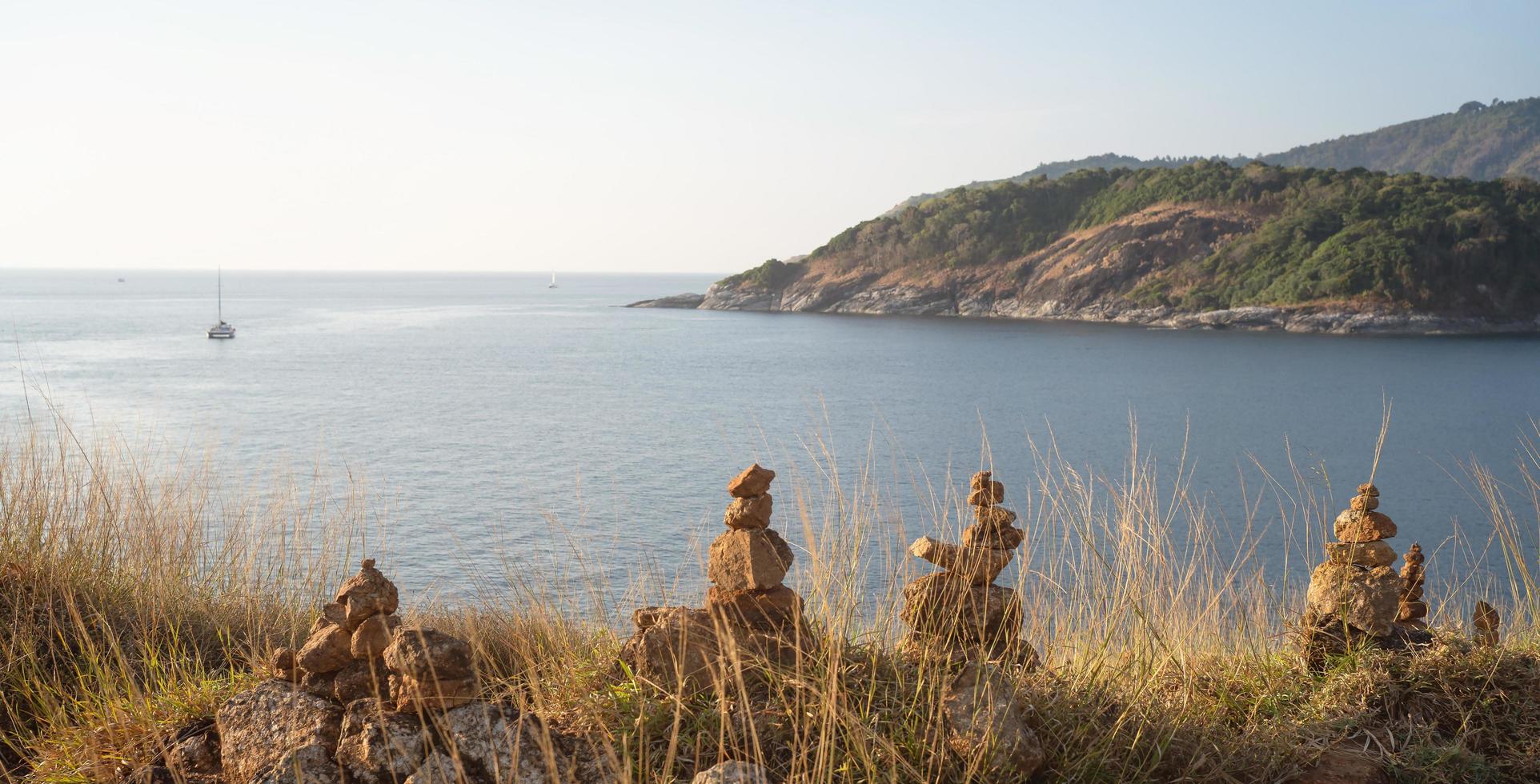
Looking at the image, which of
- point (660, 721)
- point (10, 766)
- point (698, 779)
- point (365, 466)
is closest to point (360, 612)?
point (660, 721)

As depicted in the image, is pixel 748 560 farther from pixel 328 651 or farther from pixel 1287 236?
pixel 1287 236

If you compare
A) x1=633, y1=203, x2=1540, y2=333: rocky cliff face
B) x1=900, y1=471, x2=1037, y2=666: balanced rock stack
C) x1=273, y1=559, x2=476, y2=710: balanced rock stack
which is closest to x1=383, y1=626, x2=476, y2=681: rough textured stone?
x1=273, y1=559, x2=476, y2=710: balanced rock stack

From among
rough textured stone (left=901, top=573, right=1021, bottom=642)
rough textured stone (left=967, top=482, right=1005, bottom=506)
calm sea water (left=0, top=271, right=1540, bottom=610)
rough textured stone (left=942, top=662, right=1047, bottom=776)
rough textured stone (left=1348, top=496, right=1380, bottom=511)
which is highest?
rough textured stone (left=967, top=482, right=1005, bottom=506)

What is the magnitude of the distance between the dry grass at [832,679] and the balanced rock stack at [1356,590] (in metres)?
0.18

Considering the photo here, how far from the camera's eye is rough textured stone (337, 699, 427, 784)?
3035 millimetres

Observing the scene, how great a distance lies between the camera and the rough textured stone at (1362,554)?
493cm

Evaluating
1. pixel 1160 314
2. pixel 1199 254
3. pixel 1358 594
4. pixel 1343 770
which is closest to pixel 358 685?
pixel 1343 770

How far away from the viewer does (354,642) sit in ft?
11.0

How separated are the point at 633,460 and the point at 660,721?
3483 centimetres

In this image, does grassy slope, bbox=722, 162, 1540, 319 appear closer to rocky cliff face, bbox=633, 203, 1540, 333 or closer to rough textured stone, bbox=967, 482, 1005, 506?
rocky cliff face, bbox=633, 203, 1540, 333

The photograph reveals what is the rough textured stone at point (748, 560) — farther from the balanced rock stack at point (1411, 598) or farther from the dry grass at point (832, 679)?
the balanced rock stack at point (1411, 598)

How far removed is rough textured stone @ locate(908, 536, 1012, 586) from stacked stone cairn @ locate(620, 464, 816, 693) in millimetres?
555

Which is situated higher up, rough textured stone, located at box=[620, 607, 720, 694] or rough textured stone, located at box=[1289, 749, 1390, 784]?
rough textured stone, located at box=[620, 607, 720, 694]

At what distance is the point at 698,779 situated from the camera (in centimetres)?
287
